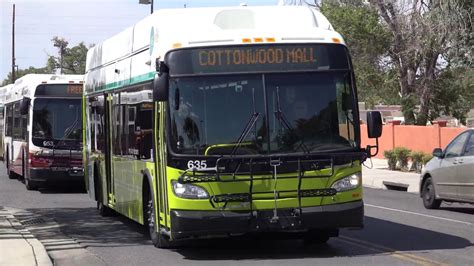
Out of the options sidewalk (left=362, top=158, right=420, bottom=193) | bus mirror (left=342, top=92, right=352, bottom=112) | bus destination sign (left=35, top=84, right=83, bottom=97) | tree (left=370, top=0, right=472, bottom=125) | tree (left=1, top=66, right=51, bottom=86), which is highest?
tree (left=1, top=66, right=51, bottom=86)

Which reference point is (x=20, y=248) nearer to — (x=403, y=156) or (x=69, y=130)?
(x=69, y=130)

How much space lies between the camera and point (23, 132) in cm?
2317

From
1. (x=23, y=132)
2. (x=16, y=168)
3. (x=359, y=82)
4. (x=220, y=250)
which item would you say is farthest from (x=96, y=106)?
(x=359, y=82)

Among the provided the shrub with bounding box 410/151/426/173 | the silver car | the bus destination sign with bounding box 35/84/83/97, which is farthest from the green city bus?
the shrub with bounding box 410/151/426/173

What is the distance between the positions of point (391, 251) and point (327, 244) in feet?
3.71

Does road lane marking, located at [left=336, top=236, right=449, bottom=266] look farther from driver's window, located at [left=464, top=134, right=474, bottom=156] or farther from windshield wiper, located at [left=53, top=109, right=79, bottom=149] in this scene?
windshield wiper, located at [left=53, top=109, right=79, bottom=149]

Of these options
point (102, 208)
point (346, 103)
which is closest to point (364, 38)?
point (102, 208)

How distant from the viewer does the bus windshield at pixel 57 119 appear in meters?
20.9

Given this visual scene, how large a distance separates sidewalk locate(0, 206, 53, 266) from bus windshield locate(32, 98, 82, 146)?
7477mm

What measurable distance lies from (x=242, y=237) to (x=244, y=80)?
2.93 metres

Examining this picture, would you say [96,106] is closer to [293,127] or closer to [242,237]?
[242,237]

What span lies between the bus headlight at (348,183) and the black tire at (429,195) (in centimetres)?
703

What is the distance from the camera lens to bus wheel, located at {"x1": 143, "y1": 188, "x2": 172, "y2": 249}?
10.5 m

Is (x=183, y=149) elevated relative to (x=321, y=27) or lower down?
lower down
